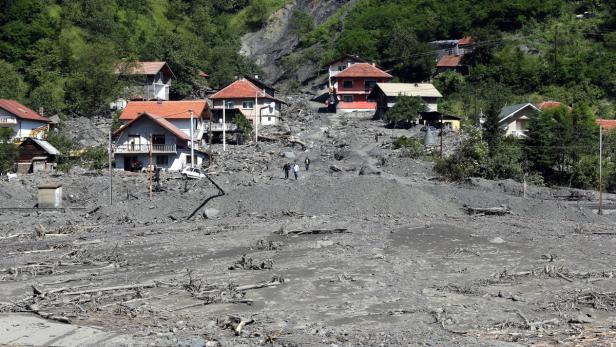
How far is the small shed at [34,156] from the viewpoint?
4778 cm

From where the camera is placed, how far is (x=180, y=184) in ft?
133

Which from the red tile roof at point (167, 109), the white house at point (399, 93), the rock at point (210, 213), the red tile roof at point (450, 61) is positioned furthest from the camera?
the red tile roof at point (450, 61)

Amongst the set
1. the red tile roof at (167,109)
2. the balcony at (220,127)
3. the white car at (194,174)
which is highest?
the red tile roof at (167,109)

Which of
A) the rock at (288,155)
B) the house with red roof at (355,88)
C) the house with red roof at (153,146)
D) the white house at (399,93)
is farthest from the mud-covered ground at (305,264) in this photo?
the house with red roof at (355,88)

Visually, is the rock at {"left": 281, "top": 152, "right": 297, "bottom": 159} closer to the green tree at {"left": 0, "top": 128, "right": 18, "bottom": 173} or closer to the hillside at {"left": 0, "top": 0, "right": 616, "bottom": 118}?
the green tree at {"left": 0, "top": 128, "right": 18, "bottom": 173}

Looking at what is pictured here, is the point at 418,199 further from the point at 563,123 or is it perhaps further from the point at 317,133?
the point at 317,133

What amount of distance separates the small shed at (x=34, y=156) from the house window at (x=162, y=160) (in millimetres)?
6232

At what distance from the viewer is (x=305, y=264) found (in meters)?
22.6

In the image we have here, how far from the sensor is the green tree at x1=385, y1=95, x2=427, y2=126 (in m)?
58.4

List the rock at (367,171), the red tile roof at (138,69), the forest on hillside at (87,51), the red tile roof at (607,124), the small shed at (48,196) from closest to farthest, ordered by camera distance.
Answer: the small shed at (48,196) < the rock at (367,171) < the red tile roof at (607,124) < the forest on hillside at (87,51) < the red tile roof at (138,69)

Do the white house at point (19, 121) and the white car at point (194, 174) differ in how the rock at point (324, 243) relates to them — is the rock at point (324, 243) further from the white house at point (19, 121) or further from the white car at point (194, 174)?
the white house at point (19, 121)

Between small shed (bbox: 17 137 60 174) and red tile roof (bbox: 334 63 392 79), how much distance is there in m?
29.4

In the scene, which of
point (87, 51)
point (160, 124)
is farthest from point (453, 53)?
point (160, 124)

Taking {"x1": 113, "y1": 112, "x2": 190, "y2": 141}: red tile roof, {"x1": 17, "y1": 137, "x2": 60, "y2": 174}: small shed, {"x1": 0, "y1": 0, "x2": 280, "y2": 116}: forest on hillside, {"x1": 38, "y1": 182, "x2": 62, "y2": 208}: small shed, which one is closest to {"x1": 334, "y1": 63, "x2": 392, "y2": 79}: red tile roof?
{"x1": 0, "y1": 0, "x2": 280, "y2": 116}: forest on hillside
